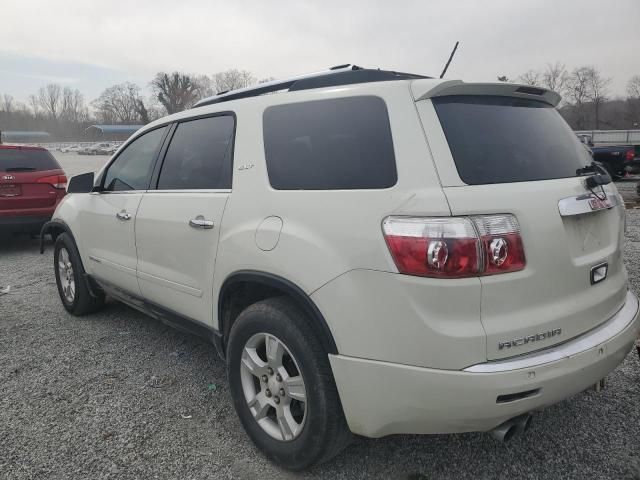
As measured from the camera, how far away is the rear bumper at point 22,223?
7.29m

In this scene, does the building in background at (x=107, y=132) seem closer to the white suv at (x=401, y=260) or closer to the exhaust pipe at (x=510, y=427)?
the white suv at (x=401, y=260)

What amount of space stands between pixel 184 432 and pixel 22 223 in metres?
6.34

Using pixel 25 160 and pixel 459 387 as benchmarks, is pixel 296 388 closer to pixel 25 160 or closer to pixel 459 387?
pixel 459 387

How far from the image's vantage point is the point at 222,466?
2381mm

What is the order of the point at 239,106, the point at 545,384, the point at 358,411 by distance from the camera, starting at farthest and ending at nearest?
the point at 239,106 → the point at 358,411 → the point at 545,384

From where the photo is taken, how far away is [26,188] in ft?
24.6

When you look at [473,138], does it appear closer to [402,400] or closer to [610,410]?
[402,400]

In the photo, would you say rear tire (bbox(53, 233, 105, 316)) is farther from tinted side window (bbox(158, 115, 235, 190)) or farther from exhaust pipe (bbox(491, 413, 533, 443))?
exhaust pipe (bbox(491, 413, 533, 443))

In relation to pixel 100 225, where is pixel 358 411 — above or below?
below

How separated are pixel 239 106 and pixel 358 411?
1.81 m

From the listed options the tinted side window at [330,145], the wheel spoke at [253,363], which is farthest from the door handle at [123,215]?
the wheel spoke at [253,363]

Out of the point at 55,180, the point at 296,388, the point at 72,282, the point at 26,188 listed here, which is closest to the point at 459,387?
the point at 296,388

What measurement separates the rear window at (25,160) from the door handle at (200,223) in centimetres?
629

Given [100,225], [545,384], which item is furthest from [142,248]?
[545,384]
